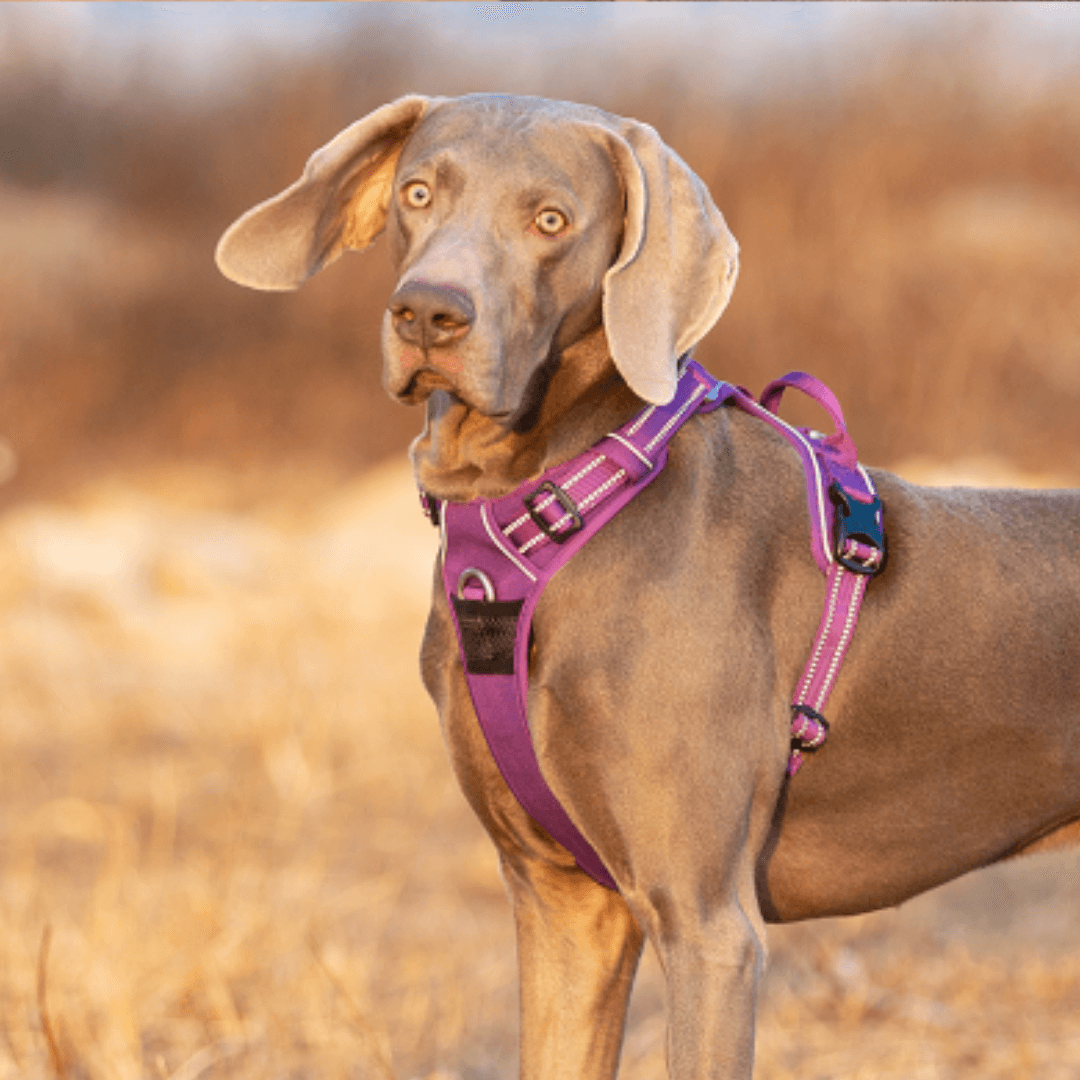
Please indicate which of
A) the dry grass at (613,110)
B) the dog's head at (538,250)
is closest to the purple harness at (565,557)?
the dog's head at (538,250)

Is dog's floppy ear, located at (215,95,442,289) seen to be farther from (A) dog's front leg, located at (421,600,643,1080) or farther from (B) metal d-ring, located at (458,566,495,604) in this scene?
(A) dog's front leg, located at (421,600,643,1080)

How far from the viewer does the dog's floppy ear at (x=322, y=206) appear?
2260mm

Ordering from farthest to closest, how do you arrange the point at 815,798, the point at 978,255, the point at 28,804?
the point at 978,255, the point at 28,804, the point at 815,798

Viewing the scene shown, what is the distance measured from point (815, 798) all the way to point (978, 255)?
7.57m

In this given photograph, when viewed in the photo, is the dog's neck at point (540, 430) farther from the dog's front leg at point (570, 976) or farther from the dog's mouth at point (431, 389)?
the dog's front leg at point (570, 976)

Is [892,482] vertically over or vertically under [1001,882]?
over

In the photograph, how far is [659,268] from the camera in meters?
2.09

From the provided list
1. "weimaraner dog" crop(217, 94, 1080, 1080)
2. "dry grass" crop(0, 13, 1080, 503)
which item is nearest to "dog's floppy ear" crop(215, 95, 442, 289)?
"weimaraner dog" crop(217, 94, 1080, 1080)

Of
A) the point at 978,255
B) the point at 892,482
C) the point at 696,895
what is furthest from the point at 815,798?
the point at 978,255

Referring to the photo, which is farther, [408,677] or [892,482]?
[408,677]

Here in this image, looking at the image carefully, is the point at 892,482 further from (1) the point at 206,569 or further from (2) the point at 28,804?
(1) the point at 206,569

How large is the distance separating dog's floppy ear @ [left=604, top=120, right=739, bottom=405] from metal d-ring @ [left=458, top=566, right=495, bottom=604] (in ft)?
1.13

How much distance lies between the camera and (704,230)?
7.01 feet

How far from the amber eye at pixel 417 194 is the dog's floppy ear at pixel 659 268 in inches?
10.7
